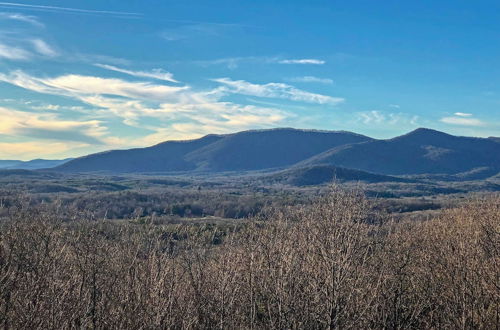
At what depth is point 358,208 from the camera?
12.7 m

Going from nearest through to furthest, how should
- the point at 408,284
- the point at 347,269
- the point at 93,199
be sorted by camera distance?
the point at 347,269
the point at 408,284
the point at 93,199

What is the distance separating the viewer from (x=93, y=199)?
103 metres

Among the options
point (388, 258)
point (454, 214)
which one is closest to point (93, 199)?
point (454, 214)

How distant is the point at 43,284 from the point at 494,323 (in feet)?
41.5

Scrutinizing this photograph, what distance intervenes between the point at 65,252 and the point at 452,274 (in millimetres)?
12259

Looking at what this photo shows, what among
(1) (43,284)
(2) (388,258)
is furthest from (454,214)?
(1) (43,284)

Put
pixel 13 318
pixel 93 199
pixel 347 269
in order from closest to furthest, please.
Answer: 1. pixel 13 318
2. pixel 347 269
3. pixel 93 199

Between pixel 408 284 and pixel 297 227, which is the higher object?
pixel 297 227

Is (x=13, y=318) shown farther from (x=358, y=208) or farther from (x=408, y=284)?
(x=408, y=284)

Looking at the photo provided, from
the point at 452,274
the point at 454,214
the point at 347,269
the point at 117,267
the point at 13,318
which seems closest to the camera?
the point at 13,318

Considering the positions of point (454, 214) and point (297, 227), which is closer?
point (297, 227)

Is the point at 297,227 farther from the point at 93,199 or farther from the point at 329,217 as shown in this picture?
the point at 93,199

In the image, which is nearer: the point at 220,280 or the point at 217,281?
the point at 217,281

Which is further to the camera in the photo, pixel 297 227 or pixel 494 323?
pixel 297 227
